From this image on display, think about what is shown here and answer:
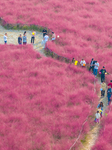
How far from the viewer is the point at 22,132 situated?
35.7ft

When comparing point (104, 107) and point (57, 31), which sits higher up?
point (57, 31)

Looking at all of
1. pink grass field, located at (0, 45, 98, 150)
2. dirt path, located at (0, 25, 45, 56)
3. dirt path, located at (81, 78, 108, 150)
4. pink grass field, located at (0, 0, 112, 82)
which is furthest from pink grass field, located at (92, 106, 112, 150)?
dirt path, located at (0, 25, 45, 56)

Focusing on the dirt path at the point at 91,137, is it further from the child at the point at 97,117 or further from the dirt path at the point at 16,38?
the dirt path at the point at 16,38

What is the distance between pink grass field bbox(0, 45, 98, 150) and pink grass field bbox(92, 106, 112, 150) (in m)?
0.91

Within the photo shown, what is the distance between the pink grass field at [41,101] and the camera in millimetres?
10711

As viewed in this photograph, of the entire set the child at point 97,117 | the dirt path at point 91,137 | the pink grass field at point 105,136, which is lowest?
the dirt path at point 91,137

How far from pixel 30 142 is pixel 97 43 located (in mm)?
13979

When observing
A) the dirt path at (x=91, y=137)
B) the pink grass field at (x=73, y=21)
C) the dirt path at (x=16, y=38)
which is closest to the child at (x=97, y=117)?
the dirt path at (x=91, y=137)

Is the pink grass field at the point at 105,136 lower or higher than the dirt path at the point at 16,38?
lower

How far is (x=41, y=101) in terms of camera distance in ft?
43.1

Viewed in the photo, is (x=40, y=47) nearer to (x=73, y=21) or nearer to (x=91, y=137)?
(x=73, y=21)

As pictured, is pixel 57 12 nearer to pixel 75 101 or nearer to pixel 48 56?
pixel 48 56

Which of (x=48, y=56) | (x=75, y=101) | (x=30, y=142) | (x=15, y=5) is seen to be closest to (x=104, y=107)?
(x=75, y=101)

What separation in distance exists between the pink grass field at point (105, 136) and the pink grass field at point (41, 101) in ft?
2.98
